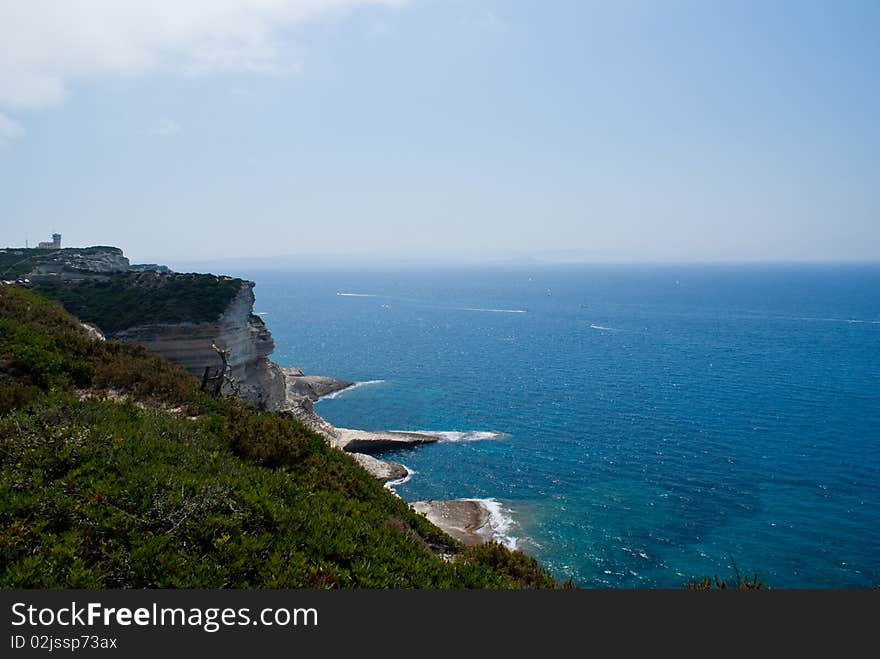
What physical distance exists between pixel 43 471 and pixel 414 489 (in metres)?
32.9

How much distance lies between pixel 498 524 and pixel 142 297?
1311 inches

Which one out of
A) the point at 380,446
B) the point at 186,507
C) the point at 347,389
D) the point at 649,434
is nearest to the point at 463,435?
the point at 380,446

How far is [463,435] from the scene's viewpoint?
49.5m

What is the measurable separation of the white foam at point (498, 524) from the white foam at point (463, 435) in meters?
12.2

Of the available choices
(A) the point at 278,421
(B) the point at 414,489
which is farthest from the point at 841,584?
(A) the point at 278,421

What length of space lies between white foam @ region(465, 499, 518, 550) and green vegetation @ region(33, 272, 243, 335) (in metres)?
25.1

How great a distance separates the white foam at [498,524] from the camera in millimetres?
30828

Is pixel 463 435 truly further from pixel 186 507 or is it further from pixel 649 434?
pixel 186 507

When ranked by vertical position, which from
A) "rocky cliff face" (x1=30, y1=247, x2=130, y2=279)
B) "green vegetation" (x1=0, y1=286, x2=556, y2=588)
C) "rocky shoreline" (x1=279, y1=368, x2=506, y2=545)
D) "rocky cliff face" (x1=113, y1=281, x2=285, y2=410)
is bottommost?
"rocky shoreline" (x1=279, y1=368, x2=506, y2=545)

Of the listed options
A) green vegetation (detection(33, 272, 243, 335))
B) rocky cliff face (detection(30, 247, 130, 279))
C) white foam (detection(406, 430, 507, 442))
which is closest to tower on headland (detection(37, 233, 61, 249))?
rocky cliff face (detection(30, 247, 130, 279))

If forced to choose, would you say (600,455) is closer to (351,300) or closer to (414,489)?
(414,489)

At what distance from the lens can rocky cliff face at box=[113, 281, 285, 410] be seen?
128 ft

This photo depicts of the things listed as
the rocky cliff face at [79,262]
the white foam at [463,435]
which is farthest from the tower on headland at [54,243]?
the white foam at [463,435]

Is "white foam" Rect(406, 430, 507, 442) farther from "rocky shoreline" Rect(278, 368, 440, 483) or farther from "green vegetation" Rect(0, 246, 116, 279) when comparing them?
"green vegetation" Rect(0, 246, 116, 279)
